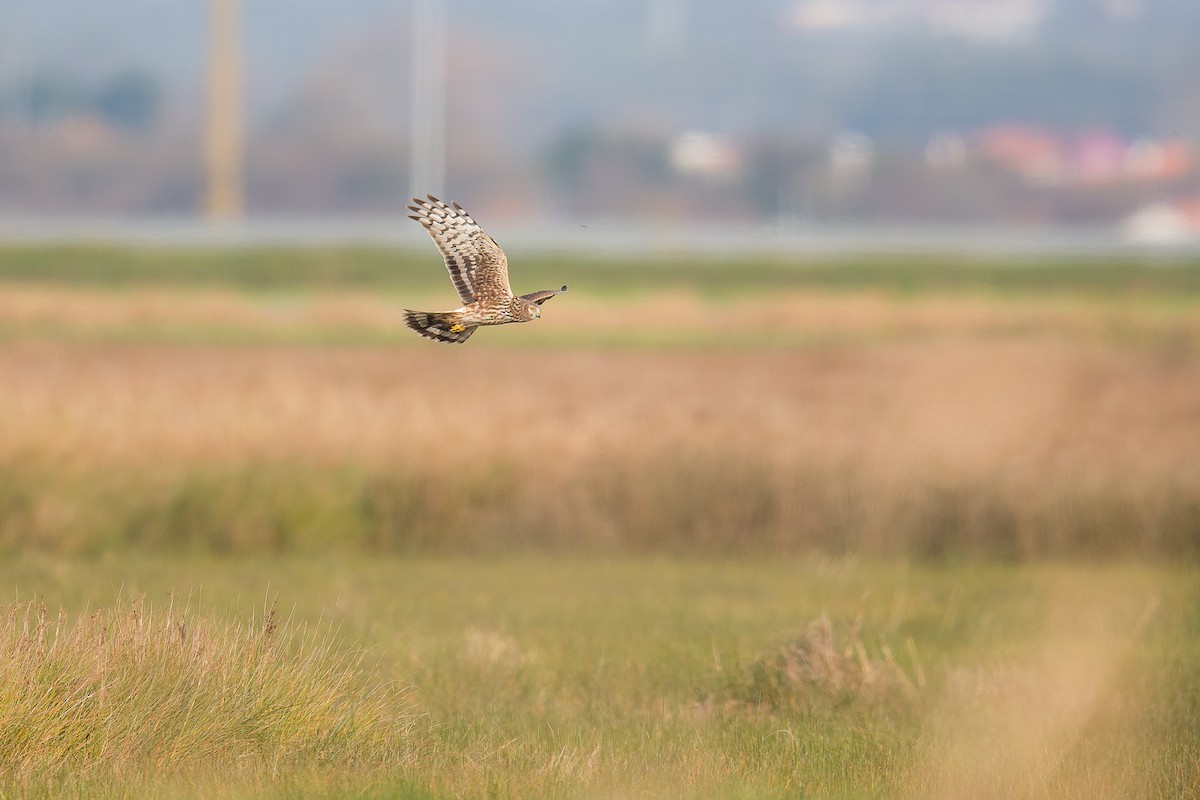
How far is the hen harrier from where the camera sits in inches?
299

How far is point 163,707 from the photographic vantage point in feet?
34.7

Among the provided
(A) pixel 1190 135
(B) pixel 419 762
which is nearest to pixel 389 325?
(B) pixel 419 762

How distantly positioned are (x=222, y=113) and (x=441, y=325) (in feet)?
200

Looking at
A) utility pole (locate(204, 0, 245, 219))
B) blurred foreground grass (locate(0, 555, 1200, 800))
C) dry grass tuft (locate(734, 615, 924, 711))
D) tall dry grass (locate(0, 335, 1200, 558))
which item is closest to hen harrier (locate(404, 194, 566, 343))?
blurred foreground grass (locate(0, 555, 1200, 800))

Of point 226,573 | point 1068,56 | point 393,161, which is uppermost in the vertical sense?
point 1068,56

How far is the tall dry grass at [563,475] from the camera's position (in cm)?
2209

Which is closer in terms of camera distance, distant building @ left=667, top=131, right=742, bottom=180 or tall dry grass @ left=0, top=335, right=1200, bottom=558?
tall dry grass @ left=0, top=335, right=1200, bottom=558

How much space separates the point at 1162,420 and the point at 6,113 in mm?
75224

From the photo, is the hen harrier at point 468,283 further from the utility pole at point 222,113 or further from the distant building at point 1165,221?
the distant building at point 1165,221

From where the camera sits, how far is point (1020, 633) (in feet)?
55.3

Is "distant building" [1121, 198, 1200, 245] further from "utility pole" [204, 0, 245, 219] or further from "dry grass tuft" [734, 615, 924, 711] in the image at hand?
"dry grass tuft" [734, 615, 924, 711]

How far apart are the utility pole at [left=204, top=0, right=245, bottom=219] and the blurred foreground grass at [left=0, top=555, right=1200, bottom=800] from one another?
1773 inches

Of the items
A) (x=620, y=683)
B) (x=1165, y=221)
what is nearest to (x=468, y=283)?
(x=620, y=683)

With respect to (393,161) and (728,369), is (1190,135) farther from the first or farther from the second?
(728,369)
